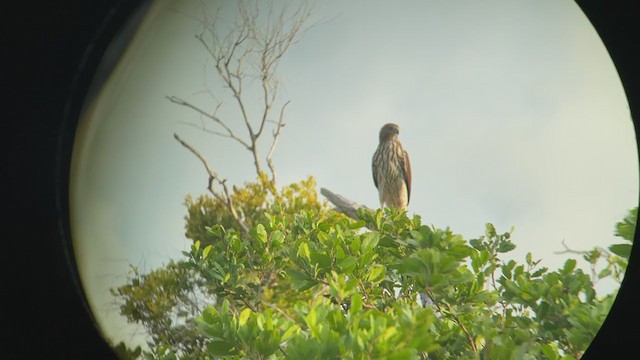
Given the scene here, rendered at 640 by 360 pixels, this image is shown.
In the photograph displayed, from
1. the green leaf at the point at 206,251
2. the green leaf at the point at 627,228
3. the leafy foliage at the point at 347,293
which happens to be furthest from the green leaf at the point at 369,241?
the green leaf at the point at 627,228

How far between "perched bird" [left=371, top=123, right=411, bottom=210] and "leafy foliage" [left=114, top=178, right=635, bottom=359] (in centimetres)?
4

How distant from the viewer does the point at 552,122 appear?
103 centimetres

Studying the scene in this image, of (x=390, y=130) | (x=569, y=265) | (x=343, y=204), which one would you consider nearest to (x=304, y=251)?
(x=343, y=204)

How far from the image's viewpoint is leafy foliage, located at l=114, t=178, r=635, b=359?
3.04 ft

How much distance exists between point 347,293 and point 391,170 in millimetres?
261

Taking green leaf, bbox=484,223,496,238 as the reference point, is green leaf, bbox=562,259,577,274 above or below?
below

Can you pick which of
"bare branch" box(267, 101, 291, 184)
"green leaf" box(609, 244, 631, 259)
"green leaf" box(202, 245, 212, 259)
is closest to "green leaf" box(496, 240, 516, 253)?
"green leaf" box(609, 244, 631, 259)

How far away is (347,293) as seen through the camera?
3.23 feet

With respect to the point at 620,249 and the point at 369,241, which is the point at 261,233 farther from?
the point at 620,249

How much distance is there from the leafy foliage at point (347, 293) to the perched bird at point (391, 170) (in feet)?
0.12

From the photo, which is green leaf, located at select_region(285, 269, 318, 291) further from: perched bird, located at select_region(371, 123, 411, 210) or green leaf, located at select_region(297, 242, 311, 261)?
perched bird, located at select_region(371, 123, 411, 210)

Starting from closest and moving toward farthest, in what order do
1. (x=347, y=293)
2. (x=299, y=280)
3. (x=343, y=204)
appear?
(x=347, y=293)
(x=299, y=280)
(x=343, y=204)

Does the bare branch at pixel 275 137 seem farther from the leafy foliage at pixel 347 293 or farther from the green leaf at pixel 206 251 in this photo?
the green leaf at pixel 206 251

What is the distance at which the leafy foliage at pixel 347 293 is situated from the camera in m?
0.93
